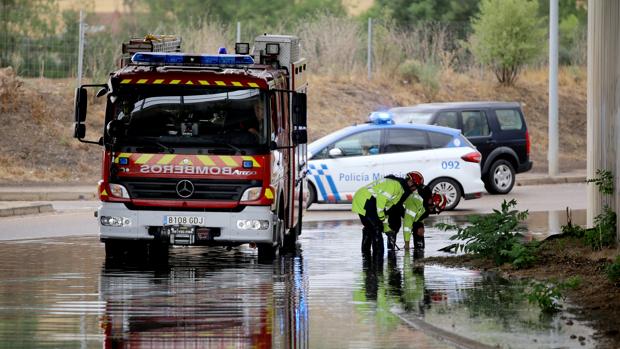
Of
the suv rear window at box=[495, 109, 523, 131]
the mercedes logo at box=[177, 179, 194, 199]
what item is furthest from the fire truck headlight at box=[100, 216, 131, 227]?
the suv rear window at box=[495, 109, 523, 131]

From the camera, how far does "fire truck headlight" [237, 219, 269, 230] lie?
1812 centimetres

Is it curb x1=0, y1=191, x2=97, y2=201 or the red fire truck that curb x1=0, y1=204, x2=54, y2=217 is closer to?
curb x1=0, y1=191, x2=97, y2=201

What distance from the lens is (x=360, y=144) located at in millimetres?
27234

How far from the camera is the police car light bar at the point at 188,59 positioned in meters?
18.5

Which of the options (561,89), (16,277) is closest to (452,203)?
(16,277)

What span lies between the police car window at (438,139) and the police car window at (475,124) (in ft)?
13.7

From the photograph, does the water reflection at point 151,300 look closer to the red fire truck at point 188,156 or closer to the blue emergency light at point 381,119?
the red fire truck at point 188,156

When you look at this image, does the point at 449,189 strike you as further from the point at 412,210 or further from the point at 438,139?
the point at 412,210

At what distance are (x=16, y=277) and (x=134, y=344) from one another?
5367mm

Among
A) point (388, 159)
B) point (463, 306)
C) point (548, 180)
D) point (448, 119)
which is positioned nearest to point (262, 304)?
point (463, 306)

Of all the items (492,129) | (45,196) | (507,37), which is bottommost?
(45,196)

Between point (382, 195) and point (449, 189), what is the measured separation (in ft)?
25.7

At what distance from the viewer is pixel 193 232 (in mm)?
18062

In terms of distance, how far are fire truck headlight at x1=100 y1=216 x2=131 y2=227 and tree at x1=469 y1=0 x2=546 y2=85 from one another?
3095 cm
